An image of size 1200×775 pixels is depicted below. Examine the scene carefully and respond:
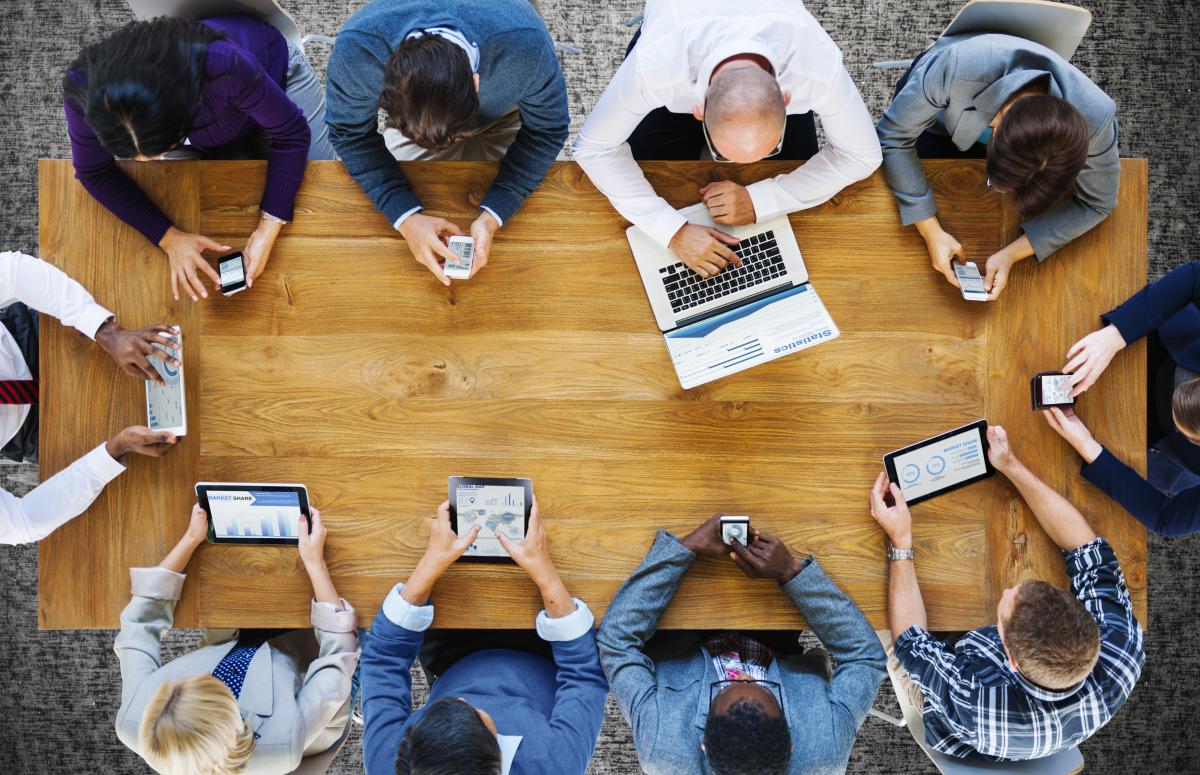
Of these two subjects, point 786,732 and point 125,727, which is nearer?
point 786,732

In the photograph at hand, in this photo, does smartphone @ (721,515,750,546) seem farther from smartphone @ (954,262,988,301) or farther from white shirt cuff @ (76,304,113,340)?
white shirt cuff @ (76,304,113,340)

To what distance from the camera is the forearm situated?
5.39ft

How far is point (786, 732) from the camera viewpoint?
4.92 ft

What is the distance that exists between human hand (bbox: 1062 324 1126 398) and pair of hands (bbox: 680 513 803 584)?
2.21 ft

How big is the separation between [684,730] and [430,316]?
977 millimetres

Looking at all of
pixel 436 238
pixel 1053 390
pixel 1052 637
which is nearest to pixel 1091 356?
pixel 1053 390

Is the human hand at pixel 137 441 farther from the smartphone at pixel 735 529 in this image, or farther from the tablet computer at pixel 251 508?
the smartphone at pixel 735 529

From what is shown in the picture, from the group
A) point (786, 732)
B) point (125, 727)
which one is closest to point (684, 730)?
point (786, 732)

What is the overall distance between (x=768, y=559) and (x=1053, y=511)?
589 millimetres

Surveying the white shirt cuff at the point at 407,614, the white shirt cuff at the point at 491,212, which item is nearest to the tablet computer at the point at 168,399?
the white shirt cuff at the point at 407,614

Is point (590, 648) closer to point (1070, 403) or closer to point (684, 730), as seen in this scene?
point (684, 730)

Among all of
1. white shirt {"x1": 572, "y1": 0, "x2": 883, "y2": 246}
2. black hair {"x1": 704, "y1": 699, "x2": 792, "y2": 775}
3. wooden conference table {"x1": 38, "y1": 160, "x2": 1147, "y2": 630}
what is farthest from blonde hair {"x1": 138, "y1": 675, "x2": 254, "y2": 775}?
white shirt {"x1": 572, "y1": 0, "x2": 883, "y2": 246}

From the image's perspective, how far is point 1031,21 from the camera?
166 centimetres

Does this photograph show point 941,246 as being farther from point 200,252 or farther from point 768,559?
point 200,252
